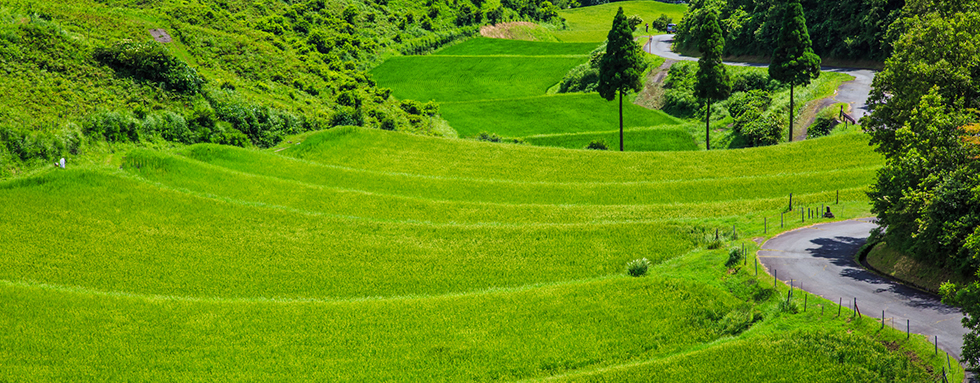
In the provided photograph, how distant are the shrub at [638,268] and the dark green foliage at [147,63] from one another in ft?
142

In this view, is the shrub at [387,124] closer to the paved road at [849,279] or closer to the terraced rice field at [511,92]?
the terraced rice field at [511,92]

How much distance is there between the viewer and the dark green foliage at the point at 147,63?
58500 mm

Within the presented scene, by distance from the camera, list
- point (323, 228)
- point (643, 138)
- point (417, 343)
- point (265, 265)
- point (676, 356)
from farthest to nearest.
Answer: point (643, 138)
point (323, 228)
point (265, 265)
point (417, 343)
point (676, 356)

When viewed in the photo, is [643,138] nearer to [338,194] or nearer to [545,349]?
[338,194]

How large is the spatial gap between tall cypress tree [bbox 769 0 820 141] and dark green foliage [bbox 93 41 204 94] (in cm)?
5640

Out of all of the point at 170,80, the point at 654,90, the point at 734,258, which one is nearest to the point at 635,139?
the point at 654,90

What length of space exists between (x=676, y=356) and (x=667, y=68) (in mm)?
84921

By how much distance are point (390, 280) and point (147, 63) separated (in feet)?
117

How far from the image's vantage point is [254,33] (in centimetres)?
8769

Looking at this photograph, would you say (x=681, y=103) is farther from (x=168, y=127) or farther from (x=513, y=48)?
(x=168, y=127)

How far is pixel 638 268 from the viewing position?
35344mm

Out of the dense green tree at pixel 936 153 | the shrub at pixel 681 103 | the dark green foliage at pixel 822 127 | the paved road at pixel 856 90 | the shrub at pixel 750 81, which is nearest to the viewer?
the dense green tree at pixel 936 153

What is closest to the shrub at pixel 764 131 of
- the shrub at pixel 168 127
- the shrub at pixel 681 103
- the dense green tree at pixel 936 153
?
the shrub at pixel 681 103

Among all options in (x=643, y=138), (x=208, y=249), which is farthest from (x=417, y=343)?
(x=643, y=138)
